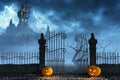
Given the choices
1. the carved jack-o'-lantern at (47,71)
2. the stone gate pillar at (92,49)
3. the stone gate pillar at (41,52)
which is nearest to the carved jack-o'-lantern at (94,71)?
the stone gate pillar at (92,49)

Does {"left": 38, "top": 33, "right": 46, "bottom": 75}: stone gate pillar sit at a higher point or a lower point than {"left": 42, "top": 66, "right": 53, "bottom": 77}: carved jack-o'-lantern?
higher

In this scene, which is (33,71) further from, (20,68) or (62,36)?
(62,36)

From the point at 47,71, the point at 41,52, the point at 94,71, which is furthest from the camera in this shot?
the point at 41,52

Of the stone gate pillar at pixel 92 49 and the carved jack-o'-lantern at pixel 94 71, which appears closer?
the carved jack-o'-lantern at pixel 94 71

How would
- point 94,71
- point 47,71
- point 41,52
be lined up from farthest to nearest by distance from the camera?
point 41,52 < point 47,71 < point 94,71

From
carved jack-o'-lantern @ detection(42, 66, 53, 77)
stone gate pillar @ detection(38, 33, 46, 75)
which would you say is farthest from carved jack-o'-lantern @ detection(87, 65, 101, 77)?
stone gate pillar @ detection(38, 33, 46, 75)

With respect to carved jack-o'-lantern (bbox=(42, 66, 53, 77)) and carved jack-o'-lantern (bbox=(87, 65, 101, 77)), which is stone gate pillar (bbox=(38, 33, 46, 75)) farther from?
carved jack-o'-lantern (bbox=(87, 65, 101, 77))

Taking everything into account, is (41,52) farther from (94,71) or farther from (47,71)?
(94,71)

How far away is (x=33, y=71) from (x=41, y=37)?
2.92 m

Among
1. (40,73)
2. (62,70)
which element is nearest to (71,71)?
(62,70)

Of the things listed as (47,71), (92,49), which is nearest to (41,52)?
(47,71)

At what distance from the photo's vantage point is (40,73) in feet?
81.6

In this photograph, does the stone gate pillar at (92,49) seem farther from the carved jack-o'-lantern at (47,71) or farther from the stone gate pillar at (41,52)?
the stone gate pillar at (41,52)

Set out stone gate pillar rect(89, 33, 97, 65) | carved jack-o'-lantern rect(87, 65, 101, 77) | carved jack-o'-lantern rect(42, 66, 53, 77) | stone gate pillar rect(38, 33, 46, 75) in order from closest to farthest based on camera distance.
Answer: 1. carved jack-o'-lantern rect(87, 65, 101, 77)
2. carved jack-o'-lantern rect(42, 66, 53, 77)
3. stone gate pillar rect(38, 33, 46, 75)
4. stone gate pillar rect(89, 33, 97, 65)
